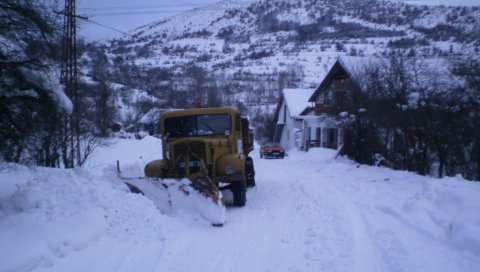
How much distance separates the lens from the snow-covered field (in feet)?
20.4

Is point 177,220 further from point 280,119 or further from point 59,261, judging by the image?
point 280,119

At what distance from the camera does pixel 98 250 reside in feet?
21.5

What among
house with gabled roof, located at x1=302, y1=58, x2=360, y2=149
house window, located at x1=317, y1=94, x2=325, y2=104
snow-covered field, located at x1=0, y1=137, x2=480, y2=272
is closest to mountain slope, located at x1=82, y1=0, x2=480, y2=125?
house with gabled roof, located at x1=302, y1=58, x2=360, y2=149

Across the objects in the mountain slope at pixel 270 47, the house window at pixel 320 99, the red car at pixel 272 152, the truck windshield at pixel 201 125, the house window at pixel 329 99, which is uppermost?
the mountain slope at pixel 270 47

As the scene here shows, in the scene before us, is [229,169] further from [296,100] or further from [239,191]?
[296,100]

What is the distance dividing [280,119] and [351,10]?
114470mm

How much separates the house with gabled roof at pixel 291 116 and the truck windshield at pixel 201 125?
3291 cm

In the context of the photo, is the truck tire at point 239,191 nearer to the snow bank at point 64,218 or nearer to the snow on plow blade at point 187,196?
the snow on plow blade at point 187,196

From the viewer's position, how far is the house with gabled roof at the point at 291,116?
155 ft

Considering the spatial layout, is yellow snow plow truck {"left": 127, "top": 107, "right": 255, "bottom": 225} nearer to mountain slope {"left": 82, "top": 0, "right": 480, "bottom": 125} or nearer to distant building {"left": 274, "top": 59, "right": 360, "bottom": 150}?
mountain slope {"left": 82, "top": 0, "right": 480, "bottom": 125}

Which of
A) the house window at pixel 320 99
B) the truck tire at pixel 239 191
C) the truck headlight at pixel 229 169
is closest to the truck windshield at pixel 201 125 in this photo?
the truck headlight at pixel 229 169

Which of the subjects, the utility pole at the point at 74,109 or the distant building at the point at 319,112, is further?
the distant building at the point at 319,112

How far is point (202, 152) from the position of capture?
11.3 metres

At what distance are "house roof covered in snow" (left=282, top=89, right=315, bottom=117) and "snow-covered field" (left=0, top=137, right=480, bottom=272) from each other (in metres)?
37.1
